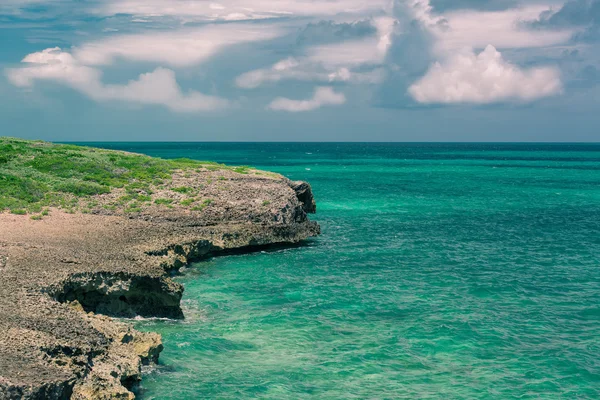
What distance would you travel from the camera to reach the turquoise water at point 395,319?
2141 centimetres

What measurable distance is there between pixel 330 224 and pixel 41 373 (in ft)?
135

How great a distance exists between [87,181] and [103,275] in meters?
25.6

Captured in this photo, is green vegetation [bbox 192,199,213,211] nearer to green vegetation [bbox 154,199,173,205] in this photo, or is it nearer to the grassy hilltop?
the grassy hilltop

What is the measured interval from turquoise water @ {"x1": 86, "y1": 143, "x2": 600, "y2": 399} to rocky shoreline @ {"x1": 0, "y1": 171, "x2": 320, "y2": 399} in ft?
4.91

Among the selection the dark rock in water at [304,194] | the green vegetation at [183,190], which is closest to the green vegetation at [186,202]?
the green vegetation at [183,190]

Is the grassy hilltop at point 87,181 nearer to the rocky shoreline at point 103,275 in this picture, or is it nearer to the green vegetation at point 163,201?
the green vegetation at point 163,201

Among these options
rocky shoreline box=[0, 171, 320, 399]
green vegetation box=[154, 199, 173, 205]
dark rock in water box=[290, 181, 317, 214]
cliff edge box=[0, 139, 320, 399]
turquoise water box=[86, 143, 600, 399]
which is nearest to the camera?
rocky shoreline box=[0, 171, 320, 399]

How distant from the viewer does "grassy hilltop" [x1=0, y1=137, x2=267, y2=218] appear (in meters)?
43.5

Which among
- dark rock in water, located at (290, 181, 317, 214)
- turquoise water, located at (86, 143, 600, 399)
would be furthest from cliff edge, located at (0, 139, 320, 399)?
turquoise water, located at (86, 143, 600, 399)

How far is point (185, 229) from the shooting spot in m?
40.4

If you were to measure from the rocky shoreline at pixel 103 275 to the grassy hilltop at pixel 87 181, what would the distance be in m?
1.52

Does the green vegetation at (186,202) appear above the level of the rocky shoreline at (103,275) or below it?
above

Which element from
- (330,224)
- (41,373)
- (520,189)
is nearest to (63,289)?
(41,373)

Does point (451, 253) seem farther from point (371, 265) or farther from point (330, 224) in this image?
point (330, 224)
